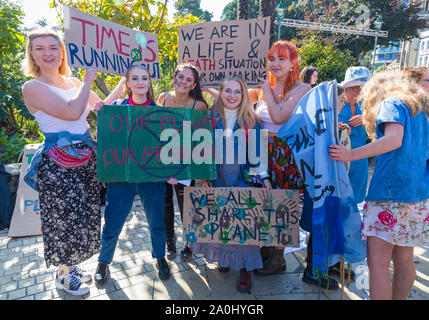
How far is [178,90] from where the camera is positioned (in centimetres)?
271

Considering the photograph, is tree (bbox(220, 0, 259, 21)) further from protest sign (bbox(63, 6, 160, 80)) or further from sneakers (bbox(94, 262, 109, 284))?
sneakers (bbox(94, 262, 109, 284))

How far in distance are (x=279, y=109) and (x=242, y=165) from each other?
604 mm

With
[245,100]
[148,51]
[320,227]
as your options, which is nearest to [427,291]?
[320,227]

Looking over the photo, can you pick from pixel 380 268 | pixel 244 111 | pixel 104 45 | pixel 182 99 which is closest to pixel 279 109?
pixel 244 111

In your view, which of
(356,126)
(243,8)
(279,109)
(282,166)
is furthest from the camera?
(243,8)

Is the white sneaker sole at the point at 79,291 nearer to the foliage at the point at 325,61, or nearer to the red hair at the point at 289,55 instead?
the red hair at the point at 289,55

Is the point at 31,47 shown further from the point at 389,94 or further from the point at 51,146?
the point at 389,94

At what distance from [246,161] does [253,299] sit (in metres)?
1.19

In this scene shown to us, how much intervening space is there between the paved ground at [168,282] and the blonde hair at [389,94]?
1514 millimetres

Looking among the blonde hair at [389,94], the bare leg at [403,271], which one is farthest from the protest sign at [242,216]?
the blonde hair at [389,94]

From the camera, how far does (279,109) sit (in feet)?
8.00

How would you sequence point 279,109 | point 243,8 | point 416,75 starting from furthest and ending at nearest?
1. point 243,8
2. point 279,109
3. point 416,75

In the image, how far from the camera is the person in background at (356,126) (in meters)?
2.67
